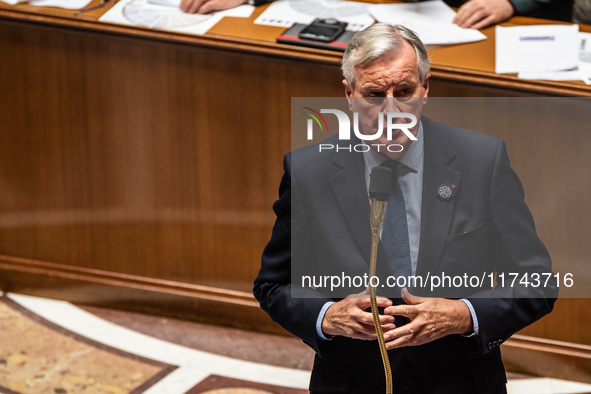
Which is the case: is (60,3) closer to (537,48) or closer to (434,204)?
(537,48)

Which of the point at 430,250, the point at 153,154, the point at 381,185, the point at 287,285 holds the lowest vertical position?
the point at 153,154

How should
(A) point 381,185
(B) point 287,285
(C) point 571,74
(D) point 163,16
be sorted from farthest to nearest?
(D) point 163,16 < (C) point 571,74 < (B) point 287,285 < (A) point 381,185

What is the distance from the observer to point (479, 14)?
3.40 m

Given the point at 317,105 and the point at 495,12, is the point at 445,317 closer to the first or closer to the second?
the point at 317,105

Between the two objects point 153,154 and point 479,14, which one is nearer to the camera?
point 479,14

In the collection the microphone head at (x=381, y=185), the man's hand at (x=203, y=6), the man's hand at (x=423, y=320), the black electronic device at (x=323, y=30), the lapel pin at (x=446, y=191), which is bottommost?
the man's hand at (x=423, y=320)

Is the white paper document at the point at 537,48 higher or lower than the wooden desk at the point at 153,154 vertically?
higher

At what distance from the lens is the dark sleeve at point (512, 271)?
1734 mm

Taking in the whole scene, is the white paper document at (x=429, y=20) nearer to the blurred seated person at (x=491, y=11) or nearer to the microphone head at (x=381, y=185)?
the blurred seated person at (x=491, y=11)

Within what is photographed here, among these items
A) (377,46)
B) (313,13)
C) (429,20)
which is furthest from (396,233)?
(313,13)

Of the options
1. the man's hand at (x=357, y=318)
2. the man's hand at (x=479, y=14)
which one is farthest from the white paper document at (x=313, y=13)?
the man's hand at (x=357, y=318)

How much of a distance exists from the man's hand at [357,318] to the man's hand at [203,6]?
82.0 inches

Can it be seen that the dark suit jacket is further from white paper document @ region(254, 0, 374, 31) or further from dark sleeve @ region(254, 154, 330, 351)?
white paper document @ region(254, 0, 374, 31)

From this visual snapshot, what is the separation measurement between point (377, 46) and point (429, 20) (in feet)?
5.98
